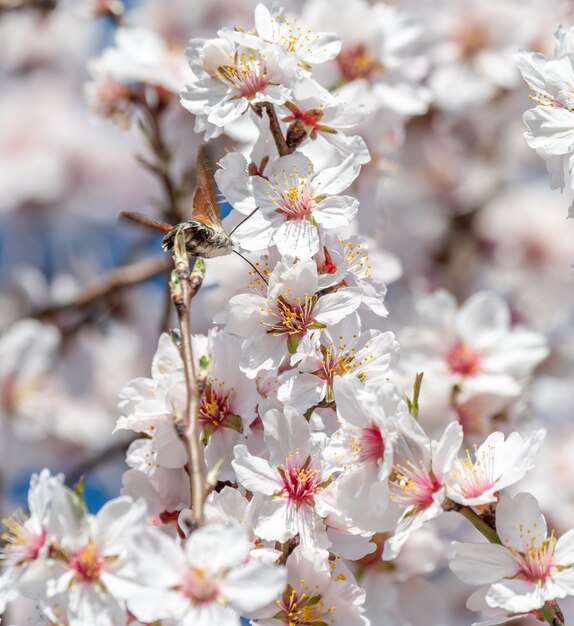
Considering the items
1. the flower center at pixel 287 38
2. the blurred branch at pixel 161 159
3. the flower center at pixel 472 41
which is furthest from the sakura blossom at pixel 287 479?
the flower center at pixel 472 41

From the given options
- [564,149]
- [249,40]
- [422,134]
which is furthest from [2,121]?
[564,149]

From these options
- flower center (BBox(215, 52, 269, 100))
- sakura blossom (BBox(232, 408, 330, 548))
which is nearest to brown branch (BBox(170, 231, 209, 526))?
sakura blossom (BBox(232, 408, 330, 548))

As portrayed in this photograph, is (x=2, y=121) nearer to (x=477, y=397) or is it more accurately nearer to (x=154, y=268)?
(x=154, y=268)

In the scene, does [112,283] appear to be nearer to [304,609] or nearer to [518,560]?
[304,609]

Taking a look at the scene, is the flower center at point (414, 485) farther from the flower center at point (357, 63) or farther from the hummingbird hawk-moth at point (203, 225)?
the flower center at point (357, 63)

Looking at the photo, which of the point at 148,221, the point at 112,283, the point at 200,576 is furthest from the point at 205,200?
the point at 112,283

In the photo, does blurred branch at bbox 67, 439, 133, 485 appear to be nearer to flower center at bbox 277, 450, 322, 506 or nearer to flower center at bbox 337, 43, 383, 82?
flower center at bbox 337, 43, 383, 82
